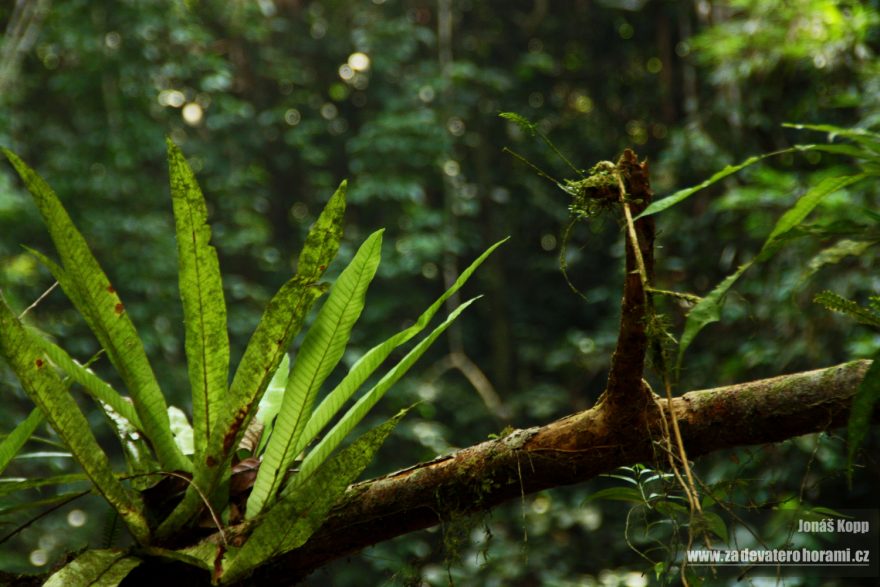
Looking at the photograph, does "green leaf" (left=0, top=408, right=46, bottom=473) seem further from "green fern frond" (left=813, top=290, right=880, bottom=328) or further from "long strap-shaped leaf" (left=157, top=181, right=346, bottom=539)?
"green fern frond" (left=813, top=290, right=880, bottom=328)

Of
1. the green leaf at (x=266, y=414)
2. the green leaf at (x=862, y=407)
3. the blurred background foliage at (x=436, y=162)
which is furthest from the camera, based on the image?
the blurred background foliage at (x=436, y=162)

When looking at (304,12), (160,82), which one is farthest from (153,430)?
(304,12)

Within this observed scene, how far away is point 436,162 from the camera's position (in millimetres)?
5113

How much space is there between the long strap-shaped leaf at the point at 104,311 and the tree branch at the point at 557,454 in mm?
164

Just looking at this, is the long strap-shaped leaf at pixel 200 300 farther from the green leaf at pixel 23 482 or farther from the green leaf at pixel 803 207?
the green leaf at pixel 803 207

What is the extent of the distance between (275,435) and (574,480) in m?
0.27

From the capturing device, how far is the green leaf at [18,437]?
0.74 meters

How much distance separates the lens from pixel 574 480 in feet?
2.28

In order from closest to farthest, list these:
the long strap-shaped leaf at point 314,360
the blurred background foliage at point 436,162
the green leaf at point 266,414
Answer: the long strap-shaped leaf at point 314,360, the green leaf at point 266,414, the blurred background foliage at point 436,162

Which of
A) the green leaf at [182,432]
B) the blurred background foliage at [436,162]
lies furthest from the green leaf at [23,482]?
the blurred background foliage at [436,162]

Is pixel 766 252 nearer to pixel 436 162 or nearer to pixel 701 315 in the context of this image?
pixel 701 315

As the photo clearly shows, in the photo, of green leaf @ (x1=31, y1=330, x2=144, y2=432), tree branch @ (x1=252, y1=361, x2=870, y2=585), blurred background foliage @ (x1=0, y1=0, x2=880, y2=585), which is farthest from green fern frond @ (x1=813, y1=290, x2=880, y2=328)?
blurred background foliage @ (x1=0, y1=0, x2=880, y2=585)

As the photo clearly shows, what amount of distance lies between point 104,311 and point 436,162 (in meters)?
4.50

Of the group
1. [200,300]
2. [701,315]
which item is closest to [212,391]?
[200,300]
